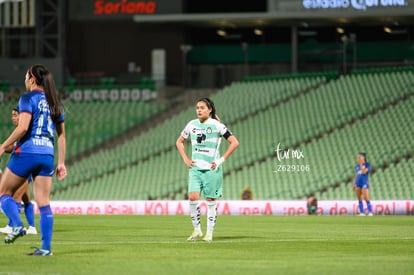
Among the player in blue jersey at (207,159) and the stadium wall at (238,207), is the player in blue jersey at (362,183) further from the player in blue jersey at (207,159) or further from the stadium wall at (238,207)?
the player in blue jersey at (207,159)

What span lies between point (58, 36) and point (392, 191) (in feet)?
86.3

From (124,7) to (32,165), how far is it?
46503 mm

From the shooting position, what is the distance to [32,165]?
1388 centimetres

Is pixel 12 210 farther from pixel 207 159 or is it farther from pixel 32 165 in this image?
pixel 207 159

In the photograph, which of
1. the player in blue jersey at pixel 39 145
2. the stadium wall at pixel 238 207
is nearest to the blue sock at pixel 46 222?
the player in blue jersey at pixel 39 145

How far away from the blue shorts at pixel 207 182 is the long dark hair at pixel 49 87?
448 centimetres

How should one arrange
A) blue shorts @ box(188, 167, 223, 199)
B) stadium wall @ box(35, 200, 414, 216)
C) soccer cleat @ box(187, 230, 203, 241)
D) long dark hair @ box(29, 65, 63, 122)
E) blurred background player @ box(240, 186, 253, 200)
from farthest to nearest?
1. blurred background player @ box(240, 186, 253, 200)
2. stadium wall @ box(35, 200, 414, 216)
3. soccer cleat @ box(187, 230, 203, 241)
4. blue shorts @ box(188, 167, 223, 199)
5. long dark hair @ box(29, 65, 63, 122)

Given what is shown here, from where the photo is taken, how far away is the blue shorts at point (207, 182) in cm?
1817

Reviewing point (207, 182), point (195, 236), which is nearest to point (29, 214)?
point (195, 236)

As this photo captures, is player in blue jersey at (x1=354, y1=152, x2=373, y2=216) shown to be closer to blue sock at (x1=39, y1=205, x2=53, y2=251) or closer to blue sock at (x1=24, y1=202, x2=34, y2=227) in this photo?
blue sock at (x1=24, y1=202, x2=34, y2=227)

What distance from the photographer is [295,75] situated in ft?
182

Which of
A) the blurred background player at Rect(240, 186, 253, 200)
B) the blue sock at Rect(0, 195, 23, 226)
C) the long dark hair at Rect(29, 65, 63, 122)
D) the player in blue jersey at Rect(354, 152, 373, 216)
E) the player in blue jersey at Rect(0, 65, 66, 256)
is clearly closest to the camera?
the player in blue jersey at Rect(0, 65, 66, 256)

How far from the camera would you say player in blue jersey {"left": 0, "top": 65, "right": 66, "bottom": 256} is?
13.9 m

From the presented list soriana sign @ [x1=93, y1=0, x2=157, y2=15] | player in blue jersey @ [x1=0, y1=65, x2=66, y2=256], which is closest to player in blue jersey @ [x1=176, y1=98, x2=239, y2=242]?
player in blue jersey @ [x1=0, y1=65, x2=66, y2=256]
